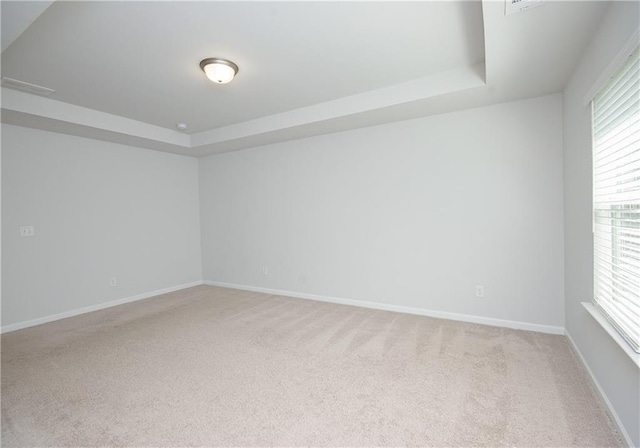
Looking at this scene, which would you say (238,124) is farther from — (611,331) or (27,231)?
(611,331)

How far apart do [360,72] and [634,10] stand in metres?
1.88

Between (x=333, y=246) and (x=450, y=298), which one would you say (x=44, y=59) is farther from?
(x=450, y=298)

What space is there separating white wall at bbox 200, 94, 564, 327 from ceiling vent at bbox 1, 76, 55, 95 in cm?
256

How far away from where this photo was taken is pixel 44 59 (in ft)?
8.39

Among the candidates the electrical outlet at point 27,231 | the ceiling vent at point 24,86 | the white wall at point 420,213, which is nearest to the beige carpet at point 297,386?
the white wall at point 420,213

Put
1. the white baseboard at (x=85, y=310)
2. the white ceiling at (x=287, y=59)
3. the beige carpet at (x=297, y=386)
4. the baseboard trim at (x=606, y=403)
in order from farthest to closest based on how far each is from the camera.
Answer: the white baseboard at (x=85, y=310)
the white ceiling at (x=287, y=59)
the beige carpet at (x=297, y=386)
the baseboard trim at (x=606, y=403)

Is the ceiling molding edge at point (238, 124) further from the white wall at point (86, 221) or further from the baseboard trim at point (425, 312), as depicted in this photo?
the baseboard trim at point (425, 312)

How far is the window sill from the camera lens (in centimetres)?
149

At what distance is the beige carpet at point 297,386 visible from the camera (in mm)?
1761

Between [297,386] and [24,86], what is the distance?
3.75 metres

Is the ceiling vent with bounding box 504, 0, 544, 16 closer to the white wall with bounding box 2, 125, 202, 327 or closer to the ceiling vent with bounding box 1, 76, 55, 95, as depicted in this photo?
the ceiling vent with bounding box 1, 76, 55, 95

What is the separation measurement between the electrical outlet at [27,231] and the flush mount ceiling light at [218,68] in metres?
3.02

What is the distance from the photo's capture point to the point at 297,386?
2.24 m

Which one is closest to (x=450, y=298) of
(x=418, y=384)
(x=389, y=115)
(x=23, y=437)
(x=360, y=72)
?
(x=418, y=384)
